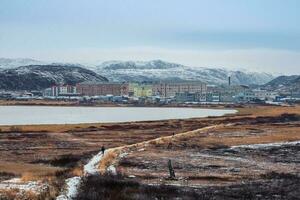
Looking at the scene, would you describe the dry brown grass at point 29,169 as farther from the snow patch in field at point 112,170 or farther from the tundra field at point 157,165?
the snow patch in field at point 112,170

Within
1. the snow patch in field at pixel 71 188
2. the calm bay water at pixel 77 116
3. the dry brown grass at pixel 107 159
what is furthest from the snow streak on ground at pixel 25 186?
the calm bay water at pixel 77 116

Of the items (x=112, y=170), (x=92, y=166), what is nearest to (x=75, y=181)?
(x=112, y=170)

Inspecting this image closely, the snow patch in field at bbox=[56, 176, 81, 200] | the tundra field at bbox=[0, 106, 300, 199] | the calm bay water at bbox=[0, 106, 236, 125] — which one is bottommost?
the calm bay water at bbox=[0, 106, 236, 125]

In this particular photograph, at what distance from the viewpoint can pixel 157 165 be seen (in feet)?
145

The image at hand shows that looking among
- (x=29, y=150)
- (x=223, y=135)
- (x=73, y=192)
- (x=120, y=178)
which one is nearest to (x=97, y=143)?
(x=29, y=150)

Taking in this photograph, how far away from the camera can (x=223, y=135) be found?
78312mm

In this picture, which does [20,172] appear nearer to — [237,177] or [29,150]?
[237,177]

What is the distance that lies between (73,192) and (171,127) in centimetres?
7314

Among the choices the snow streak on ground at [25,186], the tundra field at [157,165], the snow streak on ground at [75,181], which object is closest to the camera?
the snow streak on ground at [75,181]

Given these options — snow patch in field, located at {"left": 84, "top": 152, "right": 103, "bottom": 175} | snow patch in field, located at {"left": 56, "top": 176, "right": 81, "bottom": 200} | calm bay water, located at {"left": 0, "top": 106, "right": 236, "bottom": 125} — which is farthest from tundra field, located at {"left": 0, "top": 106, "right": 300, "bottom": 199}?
calm bay water, located at {"left": 0, "top": 106, "right": 236, "bottom": 125}

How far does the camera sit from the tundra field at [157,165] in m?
29.0

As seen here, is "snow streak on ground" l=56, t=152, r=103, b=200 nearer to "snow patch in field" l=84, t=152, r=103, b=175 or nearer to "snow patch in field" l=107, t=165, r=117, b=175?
"snow patch in field" l=84, t=152, r=103, b=175

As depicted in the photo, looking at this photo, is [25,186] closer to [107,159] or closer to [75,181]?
[75,181]

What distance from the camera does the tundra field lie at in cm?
2895
